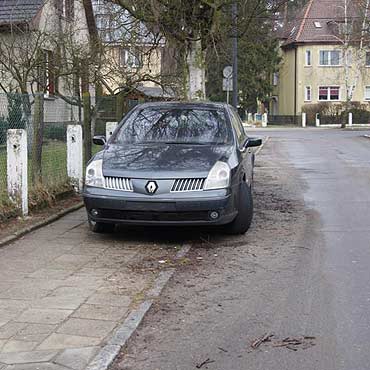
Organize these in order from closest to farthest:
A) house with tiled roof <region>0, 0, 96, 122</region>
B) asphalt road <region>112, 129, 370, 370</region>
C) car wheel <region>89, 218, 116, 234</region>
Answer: asphalt road <region>112, 129, 370, 370</region>
car wheel <region>89, 218, 116, 234</region>
house with tiled roof <region>0, 0, 96, 122</region>

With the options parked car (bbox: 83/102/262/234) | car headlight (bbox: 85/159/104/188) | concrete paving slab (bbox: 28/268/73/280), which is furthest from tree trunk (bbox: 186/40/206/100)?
concrete paving slab (bbox: 28/268/73/280)

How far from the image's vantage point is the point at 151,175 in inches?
304

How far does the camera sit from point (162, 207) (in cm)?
765

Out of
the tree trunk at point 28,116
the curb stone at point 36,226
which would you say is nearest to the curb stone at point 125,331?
the curb stone at point 36,226

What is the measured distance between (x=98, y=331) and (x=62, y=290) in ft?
3.89

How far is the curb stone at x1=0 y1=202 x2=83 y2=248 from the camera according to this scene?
8.00 meters

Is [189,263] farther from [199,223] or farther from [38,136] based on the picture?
[38,136]

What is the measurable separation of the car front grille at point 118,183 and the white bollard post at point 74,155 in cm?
360

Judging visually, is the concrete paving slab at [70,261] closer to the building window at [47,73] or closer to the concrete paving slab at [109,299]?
the concrete paving slab at [109,299]

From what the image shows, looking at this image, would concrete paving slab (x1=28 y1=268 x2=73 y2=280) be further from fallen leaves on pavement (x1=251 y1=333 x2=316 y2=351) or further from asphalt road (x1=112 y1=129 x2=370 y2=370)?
fallen leaves on pavement (x1=251 y1=333 x2=316 y2=351)

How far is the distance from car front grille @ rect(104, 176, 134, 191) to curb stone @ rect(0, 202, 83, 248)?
1.34 metres

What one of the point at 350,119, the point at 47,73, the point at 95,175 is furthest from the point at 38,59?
the point at 350,119

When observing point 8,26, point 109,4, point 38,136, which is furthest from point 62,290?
point 8,26

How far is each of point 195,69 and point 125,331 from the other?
1088 cm
